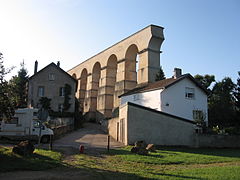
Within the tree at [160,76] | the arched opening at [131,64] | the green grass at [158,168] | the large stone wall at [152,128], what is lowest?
the green grass at [158,168]

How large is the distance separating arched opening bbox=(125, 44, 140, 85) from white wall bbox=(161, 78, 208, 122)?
58.8 ft

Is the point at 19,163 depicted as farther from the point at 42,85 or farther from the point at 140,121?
the point at 42,85

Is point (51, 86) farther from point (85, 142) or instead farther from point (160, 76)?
point (85, 142)

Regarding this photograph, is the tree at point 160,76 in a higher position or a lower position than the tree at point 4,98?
higher

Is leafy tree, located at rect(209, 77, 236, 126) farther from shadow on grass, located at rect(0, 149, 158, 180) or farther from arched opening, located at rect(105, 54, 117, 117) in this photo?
shadow on grass, located at rect(0, 149, 158, 180)

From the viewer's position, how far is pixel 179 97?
2692 centimetres

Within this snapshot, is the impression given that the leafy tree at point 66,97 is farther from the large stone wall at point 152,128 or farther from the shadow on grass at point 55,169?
the shadow on grass at point 55,169

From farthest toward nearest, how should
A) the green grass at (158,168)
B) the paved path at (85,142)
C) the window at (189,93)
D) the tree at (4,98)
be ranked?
the window at (189,93), the paved path at (85,142), the tree at (4,98), the green grass at (158,168)

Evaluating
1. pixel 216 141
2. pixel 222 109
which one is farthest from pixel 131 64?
pixel 216 141

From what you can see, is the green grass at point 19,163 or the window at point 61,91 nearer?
the green grass at point 19,163

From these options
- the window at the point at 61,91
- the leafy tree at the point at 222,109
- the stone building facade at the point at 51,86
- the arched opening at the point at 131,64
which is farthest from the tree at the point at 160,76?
the window at the point at 61,91

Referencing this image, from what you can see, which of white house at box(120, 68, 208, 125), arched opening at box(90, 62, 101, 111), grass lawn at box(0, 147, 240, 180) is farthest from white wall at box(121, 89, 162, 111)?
arched opening at box(90, 62, 101, 111)

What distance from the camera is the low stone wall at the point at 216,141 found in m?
20.0

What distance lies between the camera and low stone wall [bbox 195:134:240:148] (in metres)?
20.0
